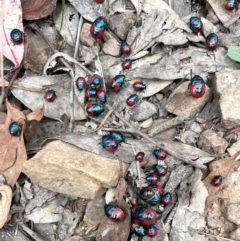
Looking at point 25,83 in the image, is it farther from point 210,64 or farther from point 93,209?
point 210,64

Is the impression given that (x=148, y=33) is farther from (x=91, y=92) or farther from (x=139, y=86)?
(x=91, y=92)

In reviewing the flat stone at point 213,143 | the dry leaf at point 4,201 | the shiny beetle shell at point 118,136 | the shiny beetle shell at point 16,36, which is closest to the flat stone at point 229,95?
the flat stone at point 213,143

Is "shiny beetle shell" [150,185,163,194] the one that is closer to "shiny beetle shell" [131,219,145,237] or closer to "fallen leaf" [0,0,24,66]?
"shiny beetle shell" [131,219,145,237]

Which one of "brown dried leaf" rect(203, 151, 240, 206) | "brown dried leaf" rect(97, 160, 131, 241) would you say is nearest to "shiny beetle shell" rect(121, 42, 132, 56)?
"brown dried leaf" rect(97, 160, 131, 241)

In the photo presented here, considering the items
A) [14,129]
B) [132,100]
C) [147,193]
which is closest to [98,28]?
[132,100]

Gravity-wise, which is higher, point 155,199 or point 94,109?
point 94,109

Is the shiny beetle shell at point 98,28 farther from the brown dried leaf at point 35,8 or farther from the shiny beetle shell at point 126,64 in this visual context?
the brown dried leaf at point 35,8

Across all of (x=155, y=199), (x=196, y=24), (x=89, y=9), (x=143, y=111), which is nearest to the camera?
(x=155, y=199)
